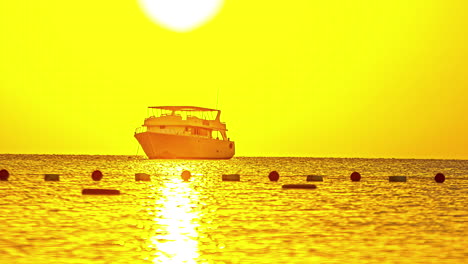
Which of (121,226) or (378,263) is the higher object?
(121,226)

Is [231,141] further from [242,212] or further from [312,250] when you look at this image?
[312,250]

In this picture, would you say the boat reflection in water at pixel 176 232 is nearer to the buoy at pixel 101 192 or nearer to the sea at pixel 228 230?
the sea at pixel 228 230

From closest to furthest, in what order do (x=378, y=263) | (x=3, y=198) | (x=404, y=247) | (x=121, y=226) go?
(x=378, y=263) < (x=404, y=247) < (x=121, y=226) < (x=3, y=198)

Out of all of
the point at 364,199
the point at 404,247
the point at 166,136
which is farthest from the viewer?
the point at 166,136

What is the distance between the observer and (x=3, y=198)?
45.4 metres

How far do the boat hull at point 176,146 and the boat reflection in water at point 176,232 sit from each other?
120 meters

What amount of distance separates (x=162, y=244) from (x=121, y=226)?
20.4 feet

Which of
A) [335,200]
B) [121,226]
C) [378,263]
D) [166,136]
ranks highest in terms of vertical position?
[166,136]

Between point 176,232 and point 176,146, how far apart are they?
14037 centimetres

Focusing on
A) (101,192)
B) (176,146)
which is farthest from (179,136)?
(101,192)

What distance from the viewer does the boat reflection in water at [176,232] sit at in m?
21.1

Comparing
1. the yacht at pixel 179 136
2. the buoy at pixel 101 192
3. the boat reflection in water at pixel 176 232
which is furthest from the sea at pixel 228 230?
the yacht at pixel 179 136

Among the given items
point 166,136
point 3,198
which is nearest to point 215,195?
point 3,198

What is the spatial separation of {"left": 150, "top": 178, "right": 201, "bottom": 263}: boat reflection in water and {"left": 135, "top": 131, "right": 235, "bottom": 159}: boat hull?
395 ft
